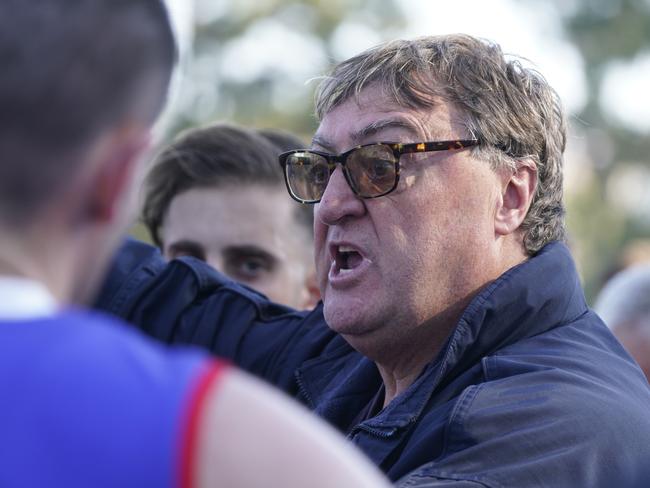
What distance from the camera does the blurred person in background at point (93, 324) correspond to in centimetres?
107

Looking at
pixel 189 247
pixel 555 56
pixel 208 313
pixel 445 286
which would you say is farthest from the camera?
pixel 555 56

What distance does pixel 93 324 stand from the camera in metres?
1.14

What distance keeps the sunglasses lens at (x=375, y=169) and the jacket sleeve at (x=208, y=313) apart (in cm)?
61

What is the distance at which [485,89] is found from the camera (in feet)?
10.2

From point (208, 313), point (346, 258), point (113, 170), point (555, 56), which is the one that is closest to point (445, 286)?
point (346, 258)

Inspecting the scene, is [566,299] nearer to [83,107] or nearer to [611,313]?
[83,107]

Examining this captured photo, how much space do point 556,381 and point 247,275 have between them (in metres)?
2.29

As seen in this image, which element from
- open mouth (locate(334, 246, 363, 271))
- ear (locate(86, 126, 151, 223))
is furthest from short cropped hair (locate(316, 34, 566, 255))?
ear (locate(86, 126, 151, 223))

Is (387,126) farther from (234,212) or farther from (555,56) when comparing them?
(555,56)

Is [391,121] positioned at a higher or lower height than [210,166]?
higher

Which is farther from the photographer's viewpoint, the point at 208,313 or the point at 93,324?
the point at 208,313

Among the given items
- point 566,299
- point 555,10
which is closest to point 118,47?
point 566,299

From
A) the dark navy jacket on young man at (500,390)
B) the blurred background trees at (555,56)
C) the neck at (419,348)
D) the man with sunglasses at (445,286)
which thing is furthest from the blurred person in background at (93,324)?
the blurred background trees at (555,56)

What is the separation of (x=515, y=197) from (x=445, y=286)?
0.38 m
